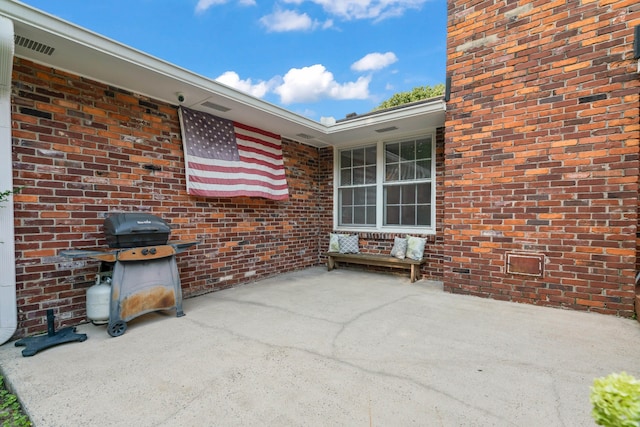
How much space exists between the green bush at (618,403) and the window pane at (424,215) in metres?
4.59

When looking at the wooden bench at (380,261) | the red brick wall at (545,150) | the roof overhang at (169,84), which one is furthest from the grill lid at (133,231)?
the red brick wall at (545,150)

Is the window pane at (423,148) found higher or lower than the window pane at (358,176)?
higher

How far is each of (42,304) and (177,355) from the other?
5.50ft

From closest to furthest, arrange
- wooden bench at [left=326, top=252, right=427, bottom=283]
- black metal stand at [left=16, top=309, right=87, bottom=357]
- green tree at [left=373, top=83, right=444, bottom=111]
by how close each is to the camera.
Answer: black metal stand at [left=16, top=309, right=87, bottom=357]
wooden bench at [left=326, top=252, right=427, bottom=283]
green tree at [left=373, top=83, right=444, bottom=111]

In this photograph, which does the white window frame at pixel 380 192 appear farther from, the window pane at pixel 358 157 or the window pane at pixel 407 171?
the window pane at pixel 407 171

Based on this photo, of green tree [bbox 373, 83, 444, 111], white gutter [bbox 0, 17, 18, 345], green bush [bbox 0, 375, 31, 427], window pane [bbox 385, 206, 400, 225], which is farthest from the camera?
green tree [bbox 373, 83, 444, 111]

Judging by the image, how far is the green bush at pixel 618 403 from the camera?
2.49ft

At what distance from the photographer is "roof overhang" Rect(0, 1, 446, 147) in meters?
2.49

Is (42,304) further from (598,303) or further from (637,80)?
(637,80)

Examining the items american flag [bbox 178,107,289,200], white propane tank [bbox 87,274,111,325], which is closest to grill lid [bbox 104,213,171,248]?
white propane tank [bbox 87,274,111,325]

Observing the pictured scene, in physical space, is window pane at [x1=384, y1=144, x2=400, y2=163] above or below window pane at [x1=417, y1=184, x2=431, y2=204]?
above

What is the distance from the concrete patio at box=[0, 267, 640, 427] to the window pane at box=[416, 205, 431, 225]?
6.72 ft

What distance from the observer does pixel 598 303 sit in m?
3.23

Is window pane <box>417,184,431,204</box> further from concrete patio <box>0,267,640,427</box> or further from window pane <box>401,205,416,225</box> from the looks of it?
concrete patio <box>0,267,640,427</box>
